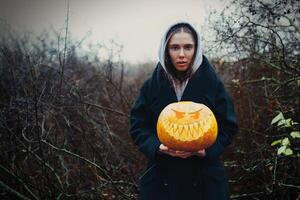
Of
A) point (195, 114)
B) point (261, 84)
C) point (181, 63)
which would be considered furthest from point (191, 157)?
point (261, 84)

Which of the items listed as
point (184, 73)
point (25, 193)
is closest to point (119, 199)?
point (25, 193)

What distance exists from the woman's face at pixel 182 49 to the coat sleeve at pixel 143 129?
39 cm

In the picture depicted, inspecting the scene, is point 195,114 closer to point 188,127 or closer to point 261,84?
point 188,127

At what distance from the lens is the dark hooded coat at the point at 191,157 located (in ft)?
7.54

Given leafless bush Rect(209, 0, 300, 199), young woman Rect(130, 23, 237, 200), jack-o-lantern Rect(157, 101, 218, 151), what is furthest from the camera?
leafless bush Rect(209, 0, 300, 199)

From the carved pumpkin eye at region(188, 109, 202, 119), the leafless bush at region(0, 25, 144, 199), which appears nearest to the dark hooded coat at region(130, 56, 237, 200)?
the carved pumpkin eye at region(188, 109, 202, 119)

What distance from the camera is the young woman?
2299 millimetres

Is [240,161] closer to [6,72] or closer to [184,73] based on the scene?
[184,73]

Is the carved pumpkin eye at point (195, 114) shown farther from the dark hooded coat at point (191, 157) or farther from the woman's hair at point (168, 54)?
the woman's hair at point (168, 54)

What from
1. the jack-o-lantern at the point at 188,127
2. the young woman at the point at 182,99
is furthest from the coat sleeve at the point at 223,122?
the jack-o-lantern at the point at 188,127

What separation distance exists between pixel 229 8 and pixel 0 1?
13.4 ft

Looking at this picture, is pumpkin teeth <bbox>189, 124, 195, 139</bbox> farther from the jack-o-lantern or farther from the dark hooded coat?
the dark hooded coat

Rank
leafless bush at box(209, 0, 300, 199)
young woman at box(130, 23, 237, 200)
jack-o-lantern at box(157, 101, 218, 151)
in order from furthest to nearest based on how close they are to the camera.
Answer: leafless bush at box(209, 0, 300, 199), young woman at box(130, 23, 237, 200), jack-o-lantern at box(157, 101, 218, 151)

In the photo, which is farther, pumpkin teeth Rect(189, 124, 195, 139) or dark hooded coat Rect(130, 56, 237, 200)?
dark hooded coat Rect(130, 56, 237, 200)
